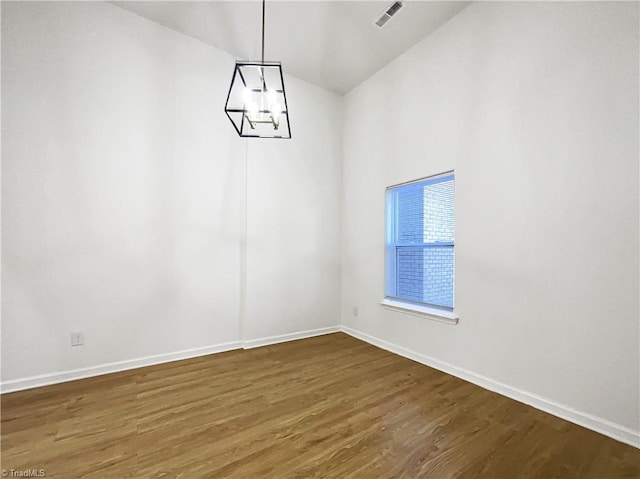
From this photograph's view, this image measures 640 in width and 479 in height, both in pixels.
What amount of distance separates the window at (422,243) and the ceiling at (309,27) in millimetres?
1629

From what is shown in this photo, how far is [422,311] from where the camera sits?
2998mm

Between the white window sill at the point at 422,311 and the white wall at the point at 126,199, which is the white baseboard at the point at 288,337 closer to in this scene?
the white wall at the point at 126,199

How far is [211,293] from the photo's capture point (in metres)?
3.28

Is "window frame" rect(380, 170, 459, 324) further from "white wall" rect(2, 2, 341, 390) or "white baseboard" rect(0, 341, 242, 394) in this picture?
"white baseboard" rect(0, 341, 242, 394)

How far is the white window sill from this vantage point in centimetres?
275

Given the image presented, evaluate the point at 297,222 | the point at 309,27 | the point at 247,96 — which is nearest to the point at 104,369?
the point at 297,222

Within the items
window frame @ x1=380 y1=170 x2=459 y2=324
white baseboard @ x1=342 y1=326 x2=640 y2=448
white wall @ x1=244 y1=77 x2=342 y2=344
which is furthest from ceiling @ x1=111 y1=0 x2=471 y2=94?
white baseboard @ x1=342 y1=326 x2=640 y2=448

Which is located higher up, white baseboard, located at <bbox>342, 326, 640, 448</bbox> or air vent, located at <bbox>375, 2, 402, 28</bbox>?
air vent, located at <bbox>375, 2, 402, 28</bbox>

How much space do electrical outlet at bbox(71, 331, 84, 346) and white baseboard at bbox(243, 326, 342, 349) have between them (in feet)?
5.18

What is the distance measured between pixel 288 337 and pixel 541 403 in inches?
105

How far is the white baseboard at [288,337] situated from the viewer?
11.4 ft

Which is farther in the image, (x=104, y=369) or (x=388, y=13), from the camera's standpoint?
(x=388, y=13)

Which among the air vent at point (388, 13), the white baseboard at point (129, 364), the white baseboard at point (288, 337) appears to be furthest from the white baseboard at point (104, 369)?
the air vent at point (388, 13)

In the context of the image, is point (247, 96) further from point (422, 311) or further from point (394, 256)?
point (422, 311)
